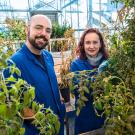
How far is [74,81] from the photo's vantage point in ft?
3.32

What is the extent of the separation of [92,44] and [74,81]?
2.63 ft

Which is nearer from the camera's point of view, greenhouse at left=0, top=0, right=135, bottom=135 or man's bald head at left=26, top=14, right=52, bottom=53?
greenhouse at left=0, top=0, right=135, bottom=135

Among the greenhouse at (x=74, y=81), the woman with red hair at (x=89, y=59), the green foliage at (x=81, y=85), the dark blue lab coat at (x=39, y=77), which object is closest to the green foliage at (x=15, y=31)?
the greenhouse at (x=74, y=81)

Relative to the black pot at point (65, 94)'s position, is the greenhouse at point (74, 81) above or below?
above

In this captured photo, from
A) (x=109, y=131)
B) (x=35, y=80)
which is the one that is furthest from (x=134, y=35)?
(x=35, y=80)

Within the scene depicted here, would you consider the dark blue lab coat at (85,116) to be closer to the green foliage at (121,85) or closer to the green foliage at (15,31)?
the green foliage at (121,85)

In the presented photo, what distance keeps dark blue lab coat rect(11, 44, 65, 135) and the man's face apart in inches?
2.5

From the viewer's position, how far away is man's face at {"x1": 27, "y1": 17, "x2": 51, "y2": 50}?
162 cm

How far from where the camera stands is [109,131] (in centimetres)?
75

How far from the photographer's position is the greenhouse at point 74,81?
0.63 metres

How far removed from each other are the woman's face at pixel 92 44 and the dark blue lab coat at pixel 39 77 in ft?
0.92

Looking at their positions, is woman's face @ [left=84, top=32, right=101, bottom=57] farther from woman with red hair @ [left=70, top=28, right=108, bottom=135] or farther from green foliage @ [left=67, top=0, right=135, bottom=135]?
green foliage @ [left=67, top=0, right=135, bottom=135]

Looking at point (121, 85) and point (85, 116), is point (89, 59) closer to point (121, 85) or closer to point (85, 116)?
point (85, 116)

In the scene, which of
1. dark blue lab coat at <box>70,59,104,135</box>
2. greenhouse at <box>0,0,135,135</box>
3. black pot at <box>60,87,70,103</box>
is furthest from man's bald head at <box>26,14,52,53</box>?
black pot at <box>60,87,70,103</box>
